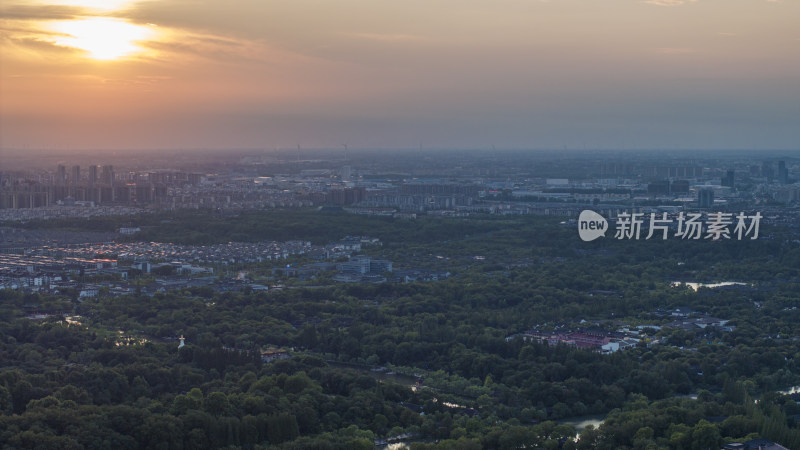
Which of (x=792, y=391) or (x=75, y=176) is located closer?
(x=792, y=391)

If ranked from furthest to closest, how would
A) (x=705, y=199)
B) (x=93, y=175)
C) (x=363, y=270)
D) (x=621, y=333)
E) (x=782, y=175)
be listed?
(x=782, y=175) < (x=93, y=175) < (x=705, y=199) < (x=363, y=270) < (x=621, y=333)

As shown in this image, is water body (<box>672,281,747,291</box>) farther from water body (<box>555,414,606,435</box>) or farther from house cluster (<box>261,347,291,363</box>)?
house cluster (<box>261,347,291,363</box>)

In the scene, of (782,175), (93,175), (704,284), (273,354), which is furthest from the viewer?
(782,175)

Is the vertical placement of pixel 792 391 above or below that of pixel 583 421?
above

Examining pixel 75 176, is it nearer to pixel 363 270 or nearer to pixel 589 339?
pixel 363 270

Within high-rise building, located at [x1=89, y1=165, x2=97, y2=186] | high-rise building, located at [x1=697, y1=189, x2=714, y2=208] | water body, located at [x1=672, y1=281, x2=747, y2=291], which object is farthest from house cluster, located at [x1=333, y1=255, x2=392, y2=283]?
high-rise building, located at [x1=89, y1=165, x2=97, y2=186]

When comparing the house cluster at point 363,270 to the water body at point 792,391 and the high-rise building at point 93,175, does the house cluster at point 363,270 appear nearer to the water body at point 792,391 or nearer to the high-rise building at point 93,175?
the water body at point 792,391

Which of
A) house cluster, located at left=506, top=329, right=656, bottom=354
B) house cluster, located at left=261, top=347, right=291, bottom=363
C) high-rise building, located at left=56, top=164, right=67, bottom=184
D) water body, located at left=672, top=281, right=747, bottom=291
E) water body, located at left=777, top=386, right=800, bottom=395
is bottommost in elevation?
house cluster, located at left=261, top=347, right=291, bottom=363

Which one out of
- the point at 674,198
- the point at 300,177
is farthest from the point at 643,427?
the point at 300,177

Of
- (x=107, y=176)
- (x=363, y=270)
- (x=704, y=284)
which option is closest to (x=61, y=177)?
(x=107, y=176)

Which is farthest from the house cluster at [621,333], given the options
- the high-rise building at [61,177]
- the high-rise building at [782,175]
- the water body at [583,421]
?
the high-rise building at [782,175]

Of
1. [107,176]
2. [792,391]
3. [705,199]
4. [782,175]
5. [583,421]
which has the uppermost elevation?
[782,175]
